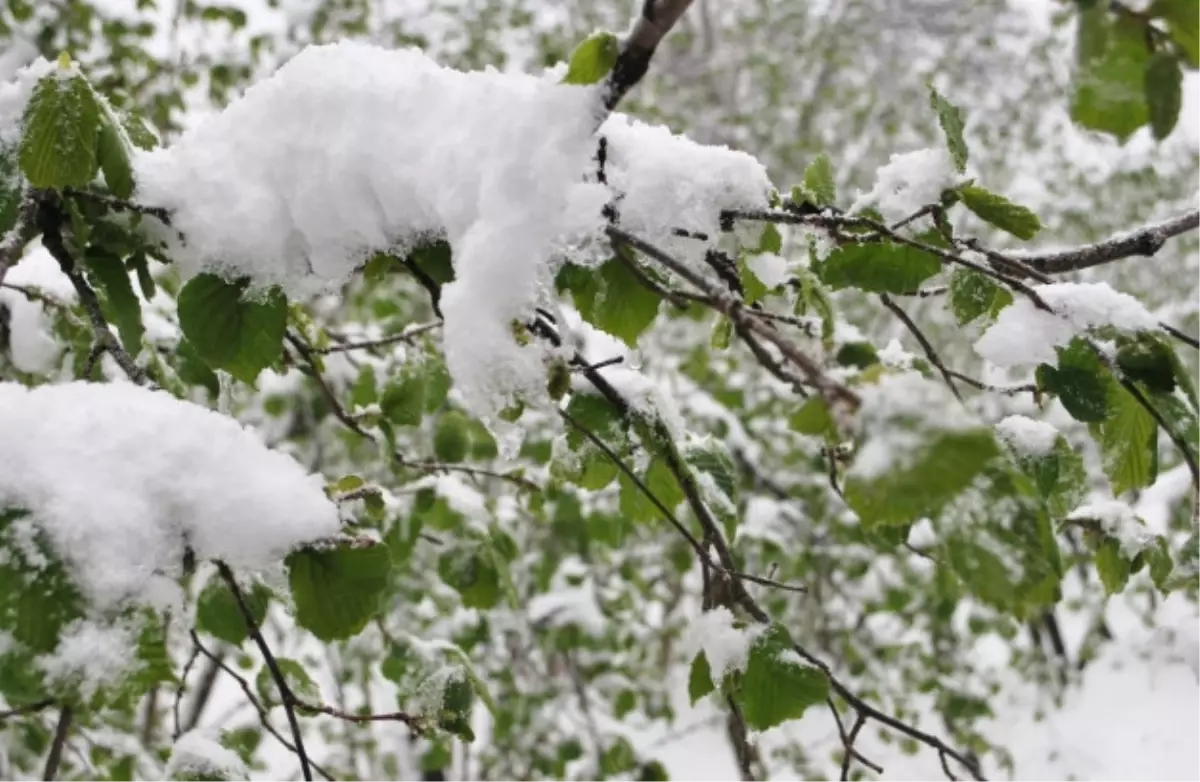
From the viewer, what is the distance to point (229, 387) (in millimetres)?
1035

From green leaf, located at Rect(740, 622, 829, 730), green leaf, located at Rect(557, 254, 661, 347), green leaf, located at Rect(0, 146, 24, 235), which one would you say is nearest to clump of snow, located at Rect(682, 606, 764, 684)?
green leaf, located at Rect(740, 622, 829, 730)

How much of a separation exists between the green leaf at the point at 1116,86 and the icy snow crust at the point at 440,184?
29 cm

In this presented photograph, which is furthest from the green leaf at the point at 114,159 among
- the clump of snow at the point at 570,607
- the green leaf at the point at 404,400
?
the clump of snow at the point at 570,607

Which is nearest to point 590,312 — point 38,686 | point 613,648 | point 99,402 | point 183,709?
point 99,402

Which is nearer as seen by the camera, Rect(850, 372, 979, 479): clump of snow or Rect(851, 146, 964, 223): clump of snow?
Rect(850, 372, 979, 479): clump of snow

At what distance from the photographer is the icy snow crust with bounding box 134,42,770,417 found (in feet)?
2.31

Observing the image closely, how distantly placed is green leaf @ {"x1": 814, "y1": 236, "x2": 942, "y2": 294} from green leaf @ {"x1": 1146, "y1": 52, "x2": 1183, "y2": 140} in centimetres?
36

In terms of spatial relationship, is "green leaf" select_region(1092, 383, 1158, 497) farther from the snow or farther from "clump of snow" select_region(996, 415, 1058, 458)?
the snow

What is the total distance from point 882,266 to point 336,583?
0.56m

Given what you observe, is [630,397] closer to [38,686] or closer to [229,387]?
[229,387]

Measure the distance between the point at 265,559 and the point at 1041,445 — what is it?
746mm

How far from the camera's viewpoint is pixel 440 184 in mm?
760

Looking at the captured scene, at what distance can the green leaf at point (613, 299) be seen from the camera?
32.1 inches

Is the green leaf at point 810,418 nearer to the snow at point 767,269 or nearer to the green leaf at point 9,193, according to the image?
the snow at point 767,269
